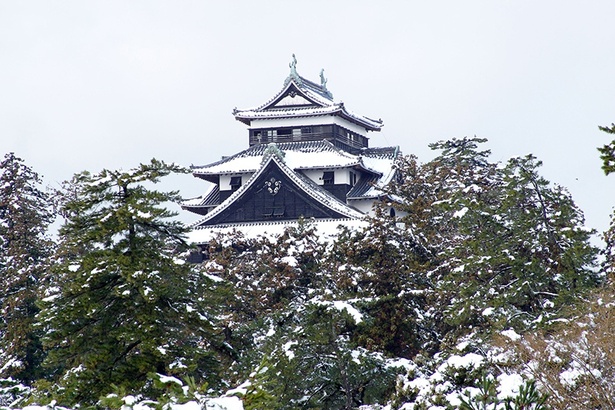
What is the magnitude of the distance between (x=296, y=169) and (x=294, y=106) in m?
6.09

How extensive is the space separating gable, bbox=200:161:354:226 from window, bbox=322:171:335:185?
462cm

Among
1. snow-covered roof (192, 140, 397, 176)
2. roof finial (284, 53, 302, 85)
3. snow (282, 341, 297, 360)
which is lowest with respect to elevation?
snow (282, 341, 297, 360)

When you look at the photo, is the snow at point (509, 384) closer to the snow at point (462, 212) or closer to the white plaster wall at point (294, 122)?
the snow at point (462, 212)

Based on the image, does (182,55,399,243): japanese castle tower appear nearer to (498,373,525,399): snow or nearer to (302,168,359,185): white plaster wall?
(302,168,359,185): white plaster wall

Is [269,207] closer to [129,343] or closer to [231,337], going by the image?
[231,337]

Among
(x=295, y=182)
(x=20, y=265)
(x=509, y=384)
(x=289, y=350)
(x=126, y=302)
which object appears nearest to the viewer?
(x=509, y=384)

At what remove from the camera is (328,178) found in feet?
178

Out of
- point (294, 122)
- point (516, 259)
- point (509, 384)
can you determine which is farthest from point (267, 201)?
point (509, 384)

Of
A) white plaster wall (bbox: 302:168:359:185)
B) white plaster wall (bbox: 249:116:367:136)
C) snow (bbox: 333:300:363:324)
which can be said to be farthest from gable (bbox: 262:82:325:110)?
snow (bbox: 333:300:363:324)

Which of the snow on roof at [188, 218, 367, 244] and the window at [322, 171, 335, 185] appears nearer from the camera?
the snow on roof at [188, 218, 367, 244]

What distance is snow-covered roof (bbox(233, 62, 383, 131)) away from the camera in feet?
188

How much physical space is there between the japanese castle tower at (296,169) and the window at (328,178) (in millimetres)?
54

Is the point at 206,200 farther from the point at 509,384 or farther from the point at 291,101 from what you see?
the point at 509,384

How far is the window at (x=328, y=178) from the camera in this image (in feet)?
178
